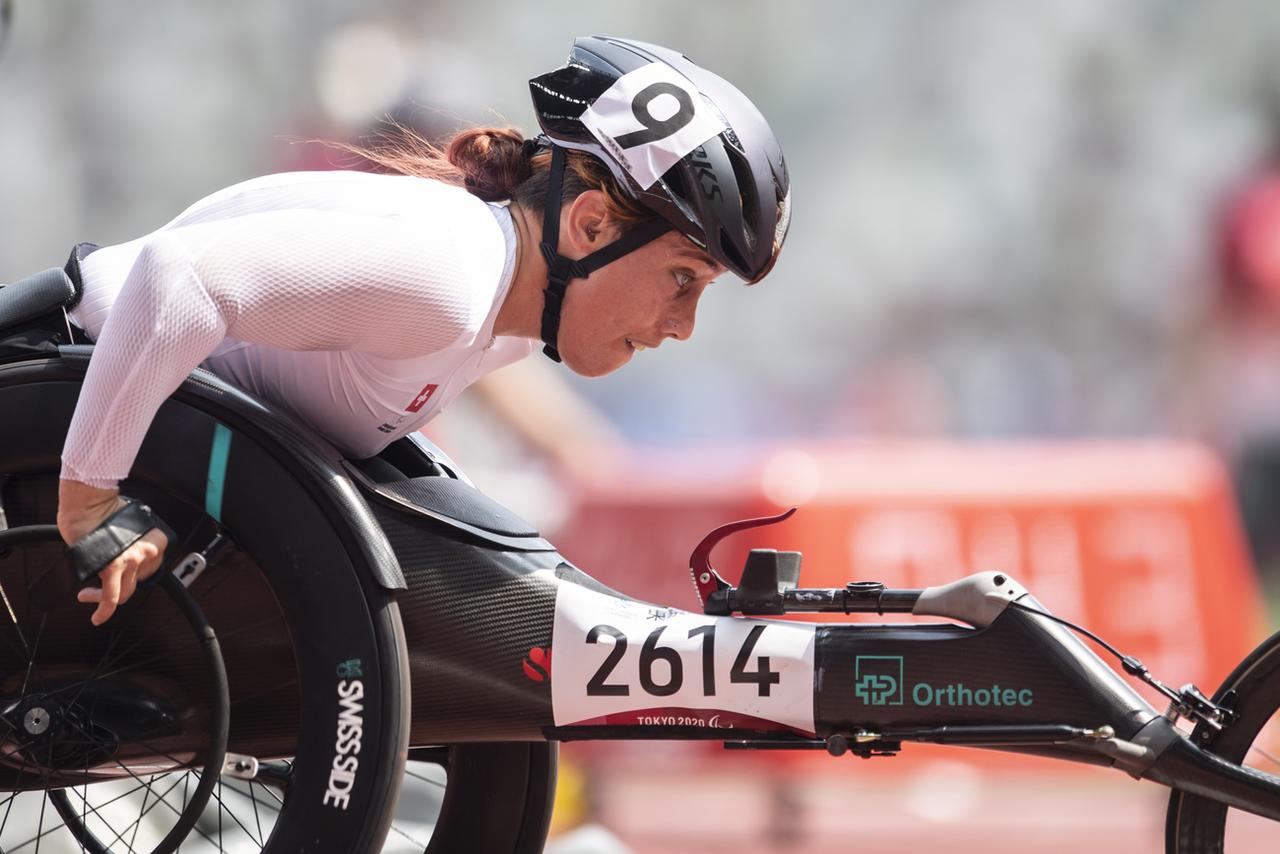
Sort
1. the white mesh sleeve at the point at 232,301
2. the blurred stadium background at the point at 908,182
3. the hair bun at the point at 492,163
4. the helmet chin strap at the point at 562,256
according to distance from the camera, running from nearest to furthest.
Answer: the white mesh sleeve at the point at 232,301 → the helmet chin strap at the point at 562,256 → the hair bun at the point at 492,163 → the blurred stadium background at the point at 908,182

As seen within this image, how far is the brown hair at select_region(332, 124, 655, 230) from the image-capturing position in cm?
290

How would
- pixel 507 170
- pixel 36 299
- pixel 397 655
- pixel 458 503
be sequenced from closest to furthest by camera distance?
pixel 397 655
pixel 36 299
pixel 458 503
pixel 507 170

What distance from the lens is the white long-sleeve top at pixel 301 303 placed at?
254 cm

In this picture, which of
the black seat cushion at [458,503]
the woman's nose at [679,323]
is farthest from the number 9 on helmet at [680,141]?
the black seat cushion at [458,503]

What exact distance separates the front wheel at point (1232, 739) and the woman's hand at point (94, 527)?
158cm

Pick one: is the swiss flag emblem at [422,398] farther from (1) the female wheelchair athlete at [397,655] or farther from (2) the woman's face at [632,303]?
(2) the woman's face at [632,303]

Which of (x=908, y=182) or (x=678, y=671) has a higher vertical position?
(x=908, y=182)

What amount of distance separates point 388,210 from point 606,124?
1.34 feet

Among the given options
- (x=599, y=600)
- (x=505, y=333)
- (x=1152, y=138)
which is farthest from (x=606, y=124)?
(x=1152, y=138)

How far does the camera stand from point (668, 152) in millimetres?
2854

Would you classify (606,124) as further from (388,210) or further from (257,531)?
(257,531)

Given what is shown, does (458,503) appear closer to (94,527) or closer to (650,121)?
(94,527)

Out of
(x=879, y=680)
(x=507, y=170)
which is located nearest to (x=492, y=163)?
(x=507, y=170)

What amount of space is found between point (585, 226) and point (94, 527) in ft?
2.90
